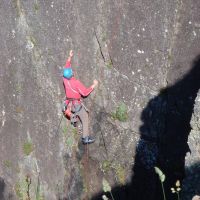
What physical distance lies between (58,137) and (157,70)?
4052mm

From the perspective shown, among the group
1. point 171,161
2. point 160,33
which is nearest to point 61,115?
point 171,161

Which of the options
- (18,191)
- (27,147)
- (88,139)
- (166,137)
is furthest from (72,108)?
(18,191)

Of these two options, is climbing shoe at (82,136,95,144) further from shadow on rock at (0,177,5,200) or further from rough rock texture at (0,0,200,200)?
shadow on rock at (0,177,5,200)

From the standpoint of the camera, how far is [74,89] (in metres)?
11.4

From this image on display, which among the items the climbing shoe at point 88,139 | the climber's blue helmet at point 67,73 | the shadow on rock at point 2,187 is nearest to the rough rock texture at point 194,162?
the climber's blue helmet at point 67,73

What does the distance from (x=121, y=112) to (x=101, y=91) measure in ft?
2.16

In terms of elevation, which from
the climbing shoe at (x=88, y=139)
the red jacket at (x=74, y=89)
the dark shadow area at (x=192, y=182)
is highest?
the red jacket at (x=74, y=89)

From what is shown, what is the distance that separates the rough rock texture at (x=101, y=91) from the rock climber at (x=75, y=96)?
15cm

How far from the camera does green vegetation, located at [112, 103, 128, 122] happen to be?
10.7m

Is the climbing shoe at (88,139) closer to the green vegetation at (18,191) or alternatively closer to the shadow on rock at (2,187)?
the green vegetation at (18,191)

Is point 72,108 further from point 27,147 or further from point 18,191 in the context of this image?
point 18,191

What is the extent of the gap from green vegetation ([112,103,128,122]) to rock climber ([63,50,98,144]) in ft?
2.35

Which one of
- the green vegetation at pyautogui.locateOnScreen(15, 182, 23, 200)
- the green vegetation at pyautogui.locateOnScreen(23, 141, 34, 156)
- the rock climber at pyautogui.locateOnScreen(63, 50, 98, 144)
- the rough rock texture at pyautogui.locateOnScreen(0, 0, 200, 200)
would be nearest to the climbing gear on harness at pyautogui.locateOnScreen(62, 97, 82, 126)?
the rock climber at pyautogui.locateOnScreen(63, 50, 98, 144)

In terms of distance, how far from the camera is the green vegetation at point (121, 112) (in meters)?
10.7
